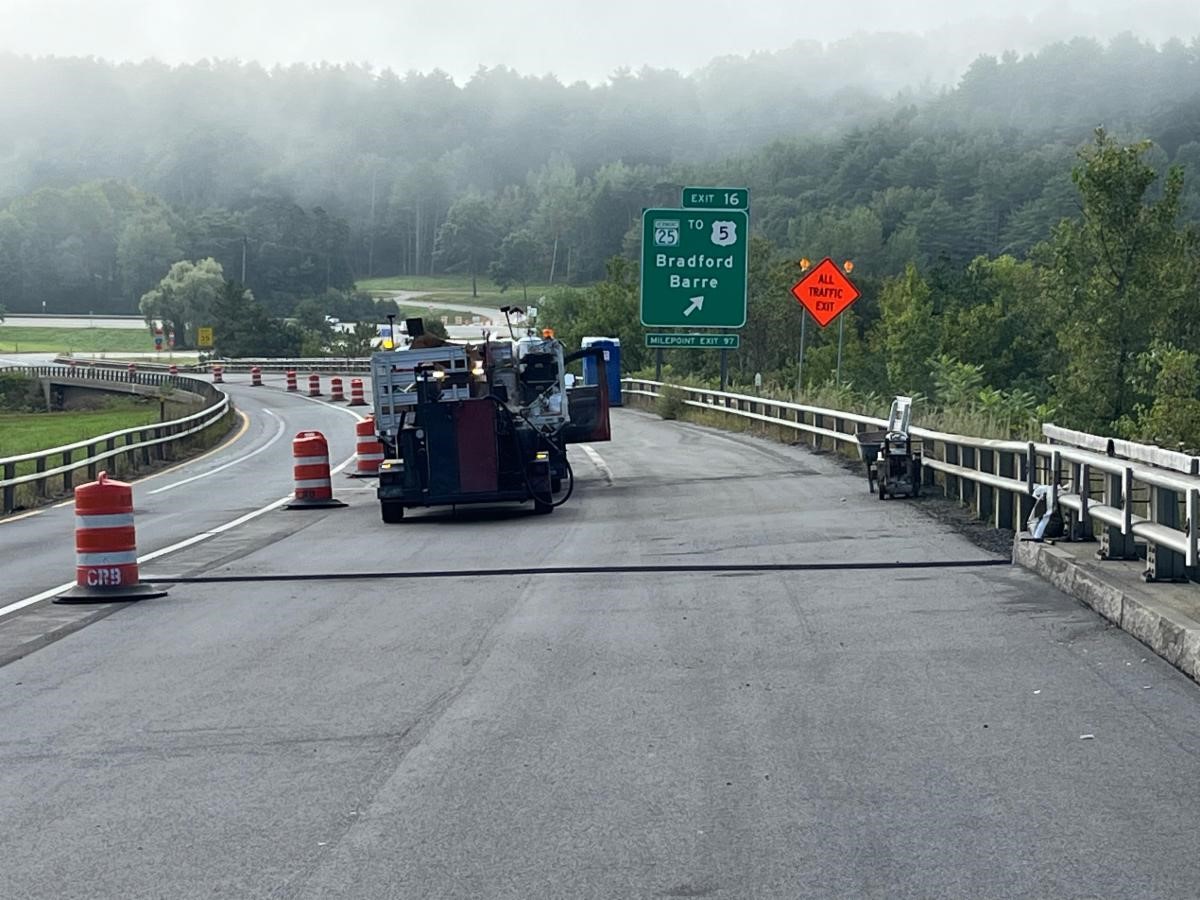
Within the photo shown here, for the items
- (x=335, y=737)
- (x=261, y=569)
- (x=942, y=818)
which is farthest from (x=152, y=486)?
(x=942, y=818)

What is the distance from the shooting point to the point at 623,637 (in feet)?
32.8

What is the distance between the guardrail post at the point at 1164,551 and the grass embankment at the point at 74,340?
130m

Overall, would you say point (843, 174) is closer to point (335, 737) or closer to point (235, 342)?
point (235, 342)

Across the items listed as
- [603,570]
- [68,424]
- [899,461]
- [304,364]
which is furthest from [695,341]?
[304,364]

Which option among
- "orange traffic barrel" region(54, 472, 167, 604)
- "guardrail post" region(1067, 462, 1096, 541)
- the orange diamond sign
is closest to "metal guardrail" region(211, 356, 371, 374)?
the orange diamond sign

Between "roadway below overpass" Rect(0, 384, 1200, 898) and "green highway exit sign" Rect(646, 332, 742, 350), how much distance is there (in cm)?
2692

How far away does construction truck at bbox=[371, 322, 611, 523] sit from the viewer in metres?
18.3

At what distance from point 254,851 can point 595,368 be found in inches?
669

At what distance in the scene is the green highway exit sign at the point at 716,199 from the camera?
3950 cm

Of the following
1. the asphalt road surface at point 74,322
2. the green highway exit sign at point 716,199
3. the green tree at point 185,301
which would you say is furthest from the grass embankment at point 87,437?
the asphalt road surface at point 74,322

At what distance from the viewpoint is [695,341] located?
134ft

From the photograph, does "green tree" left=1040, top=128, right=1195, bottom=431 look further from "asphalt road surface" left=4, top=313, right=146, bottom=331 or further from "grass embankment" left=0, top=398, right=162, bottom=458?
"asphalt road surface" left=4, top=313, right=146, bottom=331

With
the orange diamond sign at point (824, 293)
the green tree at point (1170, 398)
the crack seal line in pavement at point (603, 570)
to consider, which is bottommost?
the green tree at point (1170, 398)

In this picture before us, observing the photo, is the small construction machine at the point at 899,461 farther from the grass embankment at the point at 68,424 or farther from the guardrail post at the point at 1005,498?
the grass embankment at the point at 68,424
